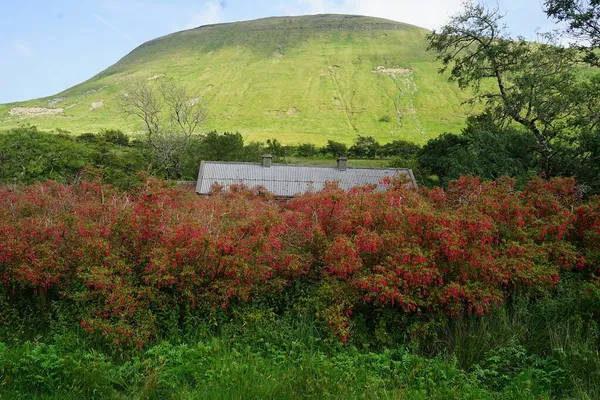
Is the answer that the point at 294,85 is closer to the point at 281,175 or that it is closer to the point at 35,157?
the point at 281,175

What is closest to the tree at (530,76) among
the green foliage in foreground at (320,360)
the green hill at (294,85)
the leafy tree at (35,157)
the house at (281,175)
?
the house at (281,175)

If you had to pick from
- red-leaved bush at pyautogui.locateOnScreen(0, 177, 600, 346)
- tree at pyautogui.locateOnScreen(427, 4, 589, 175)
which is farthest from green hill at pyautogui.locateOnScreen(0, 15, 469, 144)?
red-leaved bush at pyautogui.locateOnScreen(0, 177, 600, 346)

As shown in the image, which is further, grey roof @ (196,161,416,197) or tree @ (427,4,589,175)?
grey roof @ (196,161,416,197)

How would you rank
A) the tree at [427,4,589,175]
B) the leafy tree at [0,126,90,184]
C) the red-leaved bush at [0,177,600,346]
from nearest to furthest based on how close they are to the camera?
the red-leaved bush at [0,177,600,346]
the tree at [427,4,589,175]
the leafy tree at [0,126,90,184]

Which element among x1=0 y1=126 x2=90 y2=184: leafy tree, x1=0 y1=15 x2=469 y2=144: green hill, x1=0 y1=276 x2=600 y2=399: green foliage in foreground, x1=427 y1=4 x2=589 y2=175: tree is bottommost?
x1=0 y1=276 x2=600 y2=399: green foliage in foreground

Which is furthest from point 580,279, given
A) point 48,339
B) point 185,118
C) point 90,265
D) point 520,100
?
point 185,118

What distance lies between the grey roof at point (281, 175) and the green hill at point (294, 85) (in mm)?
60674

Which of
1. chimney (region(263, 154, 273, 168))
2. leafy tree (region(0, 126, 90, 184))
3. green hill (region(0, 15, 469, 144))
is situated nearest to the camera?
leafy tree (region(0, 126, 90, 184))

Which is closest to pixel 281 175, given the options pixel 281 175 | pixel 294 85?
pixel 281 175

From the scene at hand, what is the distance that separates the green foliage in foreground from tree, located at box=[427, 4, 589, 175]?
40.0ft

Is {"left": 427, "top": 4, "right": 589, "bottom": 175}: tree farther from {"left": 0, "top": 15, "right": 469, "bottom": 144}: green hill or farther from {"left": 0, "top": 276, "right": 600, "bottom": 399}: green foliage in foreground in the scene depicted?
{"left": 0, "top": 15, "right": 469, "bottom": 144}: green hill

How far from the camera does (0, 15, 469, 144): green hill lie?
4237 inches

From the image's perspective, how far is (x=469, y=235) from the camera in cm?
625

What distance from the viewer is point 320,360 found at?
510 cm
